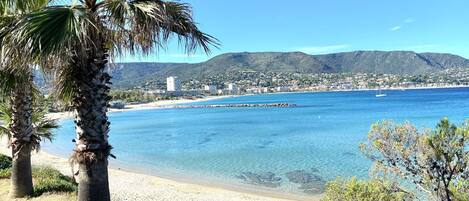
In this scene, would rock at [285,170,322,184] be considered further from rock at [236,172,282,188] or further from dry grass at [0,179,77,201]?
dry grass at [0,179,77,201]

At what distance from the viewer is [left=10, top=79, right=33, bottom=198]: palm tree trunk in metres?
10.2

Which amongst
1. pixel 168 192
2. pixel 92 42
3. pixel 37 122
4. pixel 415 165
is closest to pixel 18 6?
pixel 92 42

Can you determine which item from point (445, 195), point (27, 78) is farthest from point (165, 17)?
point (445, 195)

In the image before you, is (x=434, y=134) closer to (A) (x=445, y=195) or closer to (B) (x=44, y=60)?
(A) (x=445, y=195)

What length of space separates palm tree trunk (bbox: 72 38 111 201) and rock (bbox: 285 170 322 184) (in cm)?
1782

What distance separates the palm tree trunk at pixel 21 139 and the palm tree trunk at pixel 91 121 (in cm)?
384

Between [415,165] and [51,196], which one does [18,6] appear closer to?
[51,196]

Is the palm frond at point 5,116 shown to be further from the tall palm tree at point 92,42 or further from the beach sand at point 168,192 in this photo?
the beach sand at point 168,192

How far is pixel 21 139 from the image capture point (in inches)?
413

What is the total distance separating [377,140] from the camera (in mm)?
8305

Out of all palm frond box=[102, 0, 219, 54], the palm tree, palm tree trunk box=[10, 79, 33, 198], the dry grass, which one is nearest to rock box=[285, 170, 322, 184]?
the dry grass

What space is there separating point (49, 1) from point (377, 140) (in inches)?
240

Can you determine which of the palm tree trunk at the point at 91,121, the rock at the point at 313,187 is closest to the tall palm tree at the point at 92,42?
the palm tree trunk at the point at 91,121

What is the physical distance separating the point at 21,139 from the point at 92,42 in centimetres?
580
